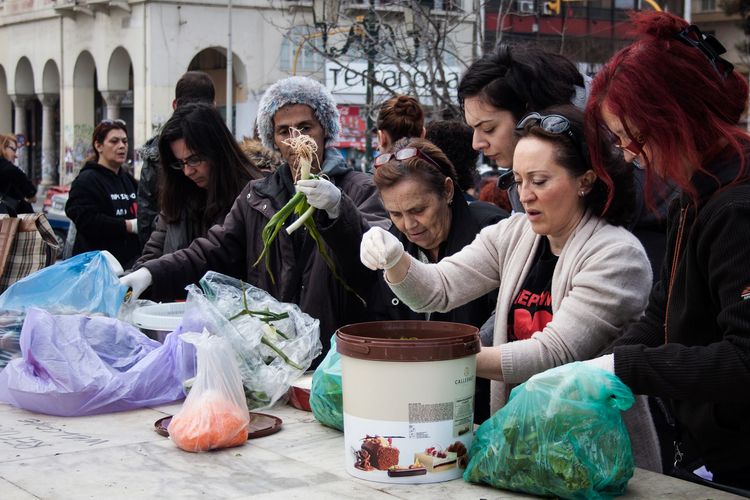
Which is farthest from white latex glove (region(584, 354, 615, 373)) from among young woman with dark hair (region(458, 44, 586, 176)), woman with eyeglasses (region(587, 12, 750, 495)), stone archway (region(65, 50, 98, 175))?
stone archway (region(65, 50, 98, 175))

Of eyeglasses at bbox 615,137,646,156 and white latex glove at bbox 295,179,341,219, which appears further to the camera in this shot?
white latex glove at bbox 295,179,341,219

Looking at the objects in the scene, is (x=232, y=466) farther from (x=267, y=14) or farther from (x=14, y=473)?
(x=267, y=14)

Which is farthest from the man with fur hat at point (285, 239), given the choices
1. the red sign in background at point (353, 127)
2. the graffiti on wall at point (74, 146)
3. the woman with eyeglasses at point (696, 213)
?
the graffiti on wall at point (74, 146)

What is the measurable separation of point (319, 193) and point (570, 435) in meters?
1.29

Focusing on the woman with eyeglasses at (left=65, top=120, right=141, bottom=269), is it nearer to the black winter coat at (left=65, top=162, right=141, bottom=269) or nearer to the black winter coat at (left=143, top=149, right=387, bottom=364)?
the black winter coat at (left=65, top=162, right=141, bottom=269)

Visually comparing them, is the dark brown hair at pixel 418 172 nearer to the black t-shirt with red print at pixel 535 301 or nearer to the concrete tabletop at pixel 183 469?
the black t-shirt with red print at pixel 535 301

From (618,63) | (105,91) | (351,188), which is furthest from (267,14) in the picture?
(618,63)

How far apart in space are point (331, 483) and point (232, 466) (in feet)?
1.04

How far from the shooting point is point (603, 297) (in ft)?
7.81

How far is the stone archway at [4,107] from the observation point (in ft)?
123

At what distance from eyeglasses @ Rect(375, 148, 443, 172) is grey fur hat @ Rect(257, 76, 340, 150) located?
783mm

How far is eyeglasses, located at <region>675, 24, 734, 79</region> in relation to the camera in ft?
6.81

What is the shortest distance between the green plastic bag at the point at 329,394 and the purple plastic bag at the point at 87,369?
585mm

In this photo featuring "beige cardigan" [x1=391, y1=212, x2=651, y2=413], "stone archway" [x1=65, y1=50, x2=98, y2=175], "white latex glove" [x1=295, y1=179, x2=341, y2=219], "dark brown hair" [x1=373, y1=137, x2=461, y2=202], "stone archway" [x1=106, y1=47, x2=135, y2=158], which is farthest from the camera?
"stone archway" [x1=65, y1=50, x2=98, y2=175]
